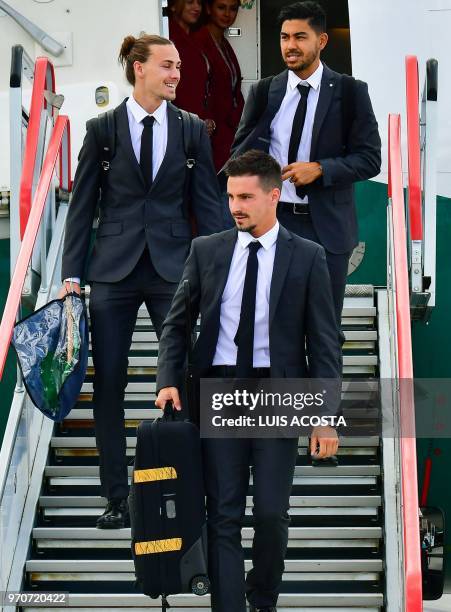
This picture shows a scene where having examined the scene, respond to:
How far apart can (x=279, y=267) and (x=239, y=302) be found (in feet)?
0.66

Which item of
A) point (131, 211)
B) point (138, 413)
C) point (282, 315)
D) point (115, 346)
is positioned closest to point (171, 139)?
point (131, 211)

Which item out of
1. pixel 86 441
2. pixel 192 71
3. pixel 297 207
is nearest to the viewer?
pixel 297 207

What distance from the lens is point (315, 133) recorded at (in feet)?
21.4

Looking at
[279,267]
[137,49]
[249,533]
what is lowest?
[249,533]

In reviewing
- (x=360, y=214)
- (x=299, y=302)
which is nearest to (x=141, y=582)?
(x=299, y=302)

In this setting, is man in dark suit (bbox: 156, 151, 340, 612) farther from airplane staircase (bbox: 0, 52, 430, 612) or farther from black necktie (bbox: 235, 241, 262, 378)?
airplane staircase (bbox: 0, 52, 430, 612)

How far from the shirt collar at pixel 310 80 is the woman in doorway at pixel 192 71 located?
2.62 meters

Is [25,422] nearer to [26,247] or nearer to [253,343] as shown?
[26,247]

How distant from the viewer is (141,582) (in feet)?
Answer: 16.8

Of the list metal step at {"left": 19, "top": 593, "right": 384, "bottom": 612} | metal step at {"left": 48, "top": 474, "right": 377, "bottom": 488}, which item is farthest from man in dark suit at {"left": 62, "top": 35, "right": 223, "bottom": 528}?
metal step at {"left": 48, "top": 474, "right": 377, "bottom": 488}

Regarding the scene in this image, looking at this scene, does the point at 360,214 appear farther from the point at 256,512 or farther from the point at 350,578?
the point at 256,512

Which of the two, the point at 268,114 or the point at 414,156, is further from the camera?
the point at 414,156

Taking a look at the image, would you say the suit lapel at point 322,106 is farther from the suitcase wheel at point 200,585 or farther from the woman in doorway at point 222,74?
the woman in doorway at point 222,74

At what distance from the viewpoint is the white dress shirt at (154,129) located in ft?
20.7
